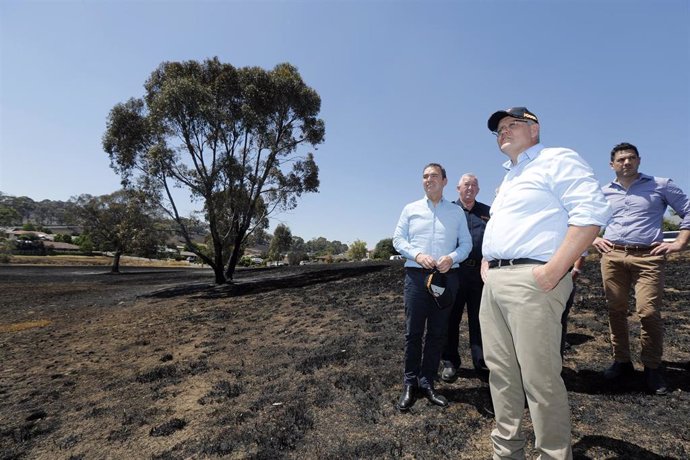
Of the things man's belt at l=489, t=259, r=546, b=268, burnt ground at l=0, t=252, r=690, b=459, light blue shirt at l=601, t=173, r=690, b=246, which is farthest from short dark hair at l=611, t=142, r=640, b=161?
man's belt at l=489, t=259, r=546, b=268

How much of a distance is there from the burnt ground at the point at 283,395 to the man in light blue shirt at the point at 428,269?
32 centimetres

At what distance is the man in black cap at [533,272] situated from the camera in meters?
1.98

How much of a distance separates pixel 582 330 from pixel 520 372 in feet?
13.4

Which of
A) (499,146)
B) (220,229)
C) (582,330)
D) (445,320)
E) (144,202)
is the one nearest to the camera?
(499,146)

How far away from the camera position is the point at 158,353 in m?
6.12

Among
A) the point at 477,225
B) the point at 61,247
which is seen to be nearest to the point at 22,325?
the point at 477,225

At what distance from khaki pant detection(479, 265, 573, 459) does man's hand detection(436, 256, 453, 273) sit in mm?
855

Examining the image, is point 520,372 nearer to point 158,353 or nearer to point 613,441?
point 613,441

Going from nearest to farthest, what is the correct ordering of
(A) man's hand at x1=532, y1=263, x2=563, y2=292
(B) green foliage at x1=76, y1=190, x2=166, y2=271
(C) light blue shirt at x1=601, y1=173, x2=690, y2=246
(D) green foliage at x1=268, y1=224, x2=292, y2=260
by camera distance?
(A) man's hand at x1=532, y1=263, x2=563, y2=292 → (C) light blue shirt at x1=601, y1=173, x2=690, y2=246 → (B) green foliage at x1=76, y1=190, x2=166, y2=271 → (D) green foliage at x1=268, y1=224, x2=292, y2=260

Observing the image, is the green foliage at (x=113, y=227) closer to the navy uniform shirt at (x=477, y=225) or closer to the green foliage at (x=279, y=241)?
the green foliage at (x=279, y=241)

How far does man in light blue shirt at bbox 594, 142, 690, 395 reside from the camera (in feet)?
11.6

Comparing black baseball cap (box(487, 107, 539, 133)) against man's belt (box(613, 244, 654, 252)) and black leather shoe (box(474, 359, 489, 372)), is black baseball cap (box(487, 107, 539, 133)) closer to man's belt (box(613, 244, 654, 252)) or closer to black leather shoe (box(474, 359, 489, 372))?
man's belt (box(613, 244, 654, 252))

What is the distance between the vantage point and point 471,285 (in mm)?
4285

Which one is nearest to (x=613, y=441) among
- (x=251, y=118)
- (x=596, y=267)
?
(x=596, y=267)
